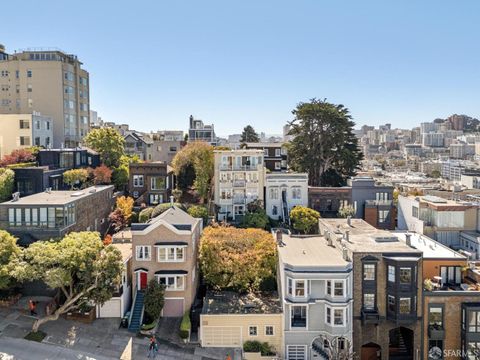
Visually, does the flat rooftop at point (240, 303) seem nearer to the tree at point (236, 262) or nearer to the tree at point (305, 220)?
the tree at point (236, 262)

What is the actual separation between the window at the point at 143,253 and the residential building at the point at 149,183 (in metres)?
22.3

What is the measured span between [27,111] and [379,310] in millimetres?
67243

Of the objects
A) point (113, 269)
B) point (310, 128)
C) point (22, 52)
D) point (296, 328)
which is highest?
point (22, 52)

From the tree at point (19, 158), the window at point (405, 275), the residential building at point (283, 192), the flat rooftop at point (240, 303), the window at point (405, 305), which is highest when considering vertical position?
the tree at point (19, 158)

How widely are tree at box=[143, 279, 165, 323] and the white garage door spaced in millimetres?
2053

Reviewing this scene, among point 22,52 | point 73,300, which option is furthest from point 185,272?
point 22,52

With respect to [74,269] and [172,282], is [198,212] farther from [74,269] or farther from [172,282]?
[74,269]

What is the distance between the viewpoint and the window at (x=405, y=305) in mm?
32594

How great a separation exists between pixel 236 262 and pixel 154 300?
24.0 feet

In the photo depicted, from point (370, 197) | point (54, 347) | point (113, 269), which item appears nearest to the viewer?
point (54, 347)

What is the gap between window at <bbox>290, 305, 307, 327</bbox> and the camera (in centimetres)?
3266

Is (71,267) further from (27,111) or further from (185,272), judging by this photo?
(27,111)

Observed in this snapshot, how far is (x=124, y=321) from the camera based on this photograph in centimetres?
3278

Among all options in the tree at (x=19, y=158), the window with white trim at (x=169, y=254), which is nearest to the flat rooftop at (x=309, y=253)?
the window with white trim at (x=169, y=254)
